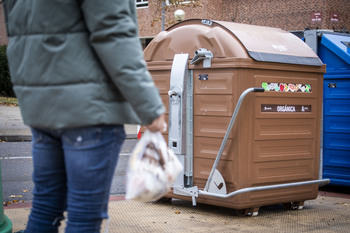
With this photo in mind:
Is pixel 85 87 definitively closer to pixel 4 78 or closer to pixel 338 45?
pixel 338 45

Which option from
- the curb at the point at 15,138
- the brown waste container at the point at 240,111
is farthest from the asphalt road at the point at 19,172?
the brown waste container at the point at 240,111

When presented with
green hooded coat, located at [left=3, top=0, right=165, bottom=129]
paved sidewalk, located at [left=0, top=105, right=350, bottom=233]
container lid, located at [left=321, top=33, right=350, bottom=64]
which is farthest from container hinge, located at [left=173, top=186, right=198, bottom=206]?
green hooded coat, located at [left=3, top=0, right=165, bottom=129]

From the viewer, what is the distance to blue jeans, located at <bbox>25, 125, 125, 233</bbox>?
7.04 ft

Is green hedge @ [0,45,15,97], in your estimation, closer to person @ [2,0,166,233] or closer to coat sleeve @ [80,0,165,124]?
person @ [2,0,166,233]

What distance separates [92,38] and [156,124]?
432 mm

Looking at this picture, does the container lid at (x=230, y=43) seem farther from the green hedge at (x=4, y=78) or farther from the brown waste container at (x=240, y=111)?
the green hedge at (x=4, y=78)

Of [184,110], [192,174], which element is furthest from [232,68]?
[192,174]

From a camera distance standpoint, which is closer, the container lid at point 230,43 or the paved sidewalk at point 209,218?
the paved sidewalk at point 209,218

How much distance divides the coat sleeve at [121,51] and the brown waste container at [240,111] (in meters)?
2.85

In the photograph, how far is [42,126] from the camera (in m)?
2.22

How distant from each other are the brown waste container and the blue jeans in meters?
2.83

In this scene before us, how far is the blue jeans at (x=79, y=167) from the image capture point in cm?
214

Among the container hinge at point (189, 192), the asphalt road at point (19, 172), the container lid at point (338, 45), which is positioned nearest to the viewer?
the container hinge at point (189, 192)

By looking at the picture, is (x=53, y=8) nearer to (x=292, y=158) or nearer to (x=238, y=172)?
(x=238, y=172)
